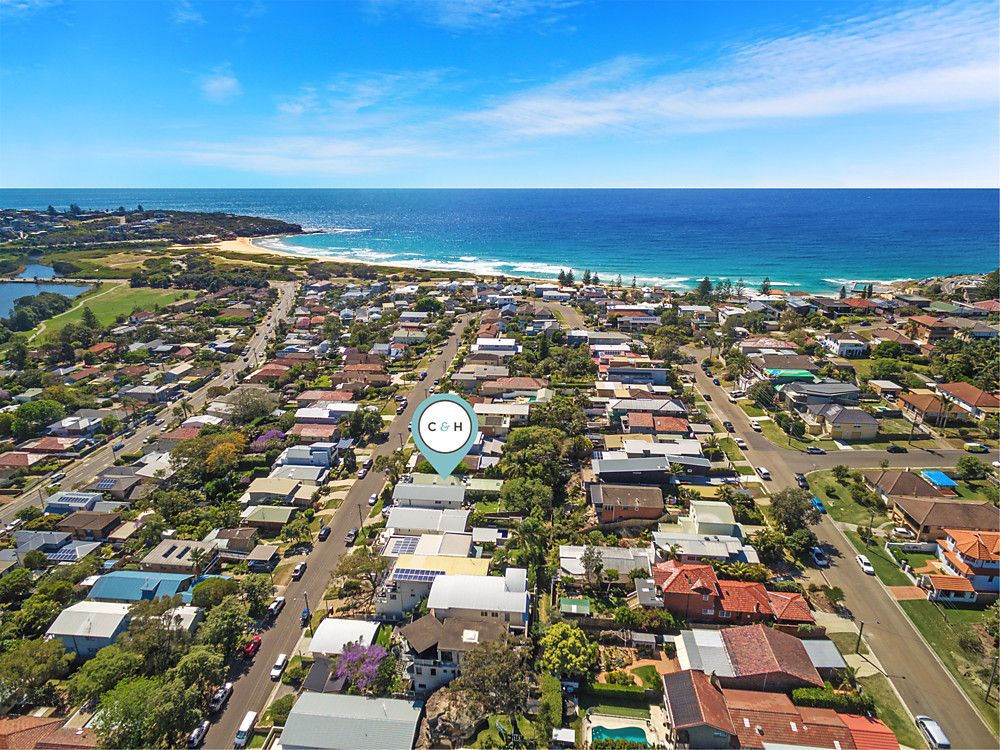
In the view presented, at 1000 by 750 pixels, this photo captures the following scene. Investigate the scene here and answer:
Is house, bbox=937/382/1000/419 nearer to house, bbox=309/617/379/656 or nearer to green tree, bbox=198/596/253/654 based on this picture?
house, bbox=309/617/379/656

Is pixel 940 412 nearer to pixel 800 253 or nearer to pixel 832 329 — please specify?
pixel 832 329

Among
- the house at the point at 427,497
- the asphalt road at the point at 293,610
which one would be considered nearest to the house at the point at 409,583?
the asphalt road at the point at 293,610

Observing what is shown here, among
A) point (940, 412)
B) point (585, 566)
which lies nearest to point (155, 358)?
point (585, 566)

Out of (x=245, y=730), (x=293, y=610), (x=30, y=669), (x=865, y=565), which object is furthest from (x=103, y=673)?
(x=865, y=565)

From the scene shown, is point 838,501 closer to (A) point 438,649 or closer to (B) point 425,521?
(B) point 425,521

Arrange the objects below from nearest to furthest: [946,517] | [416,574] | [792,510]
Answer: [416,574], [946,517], [792,510]

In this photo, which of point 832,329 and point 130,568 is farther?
point 832,329
